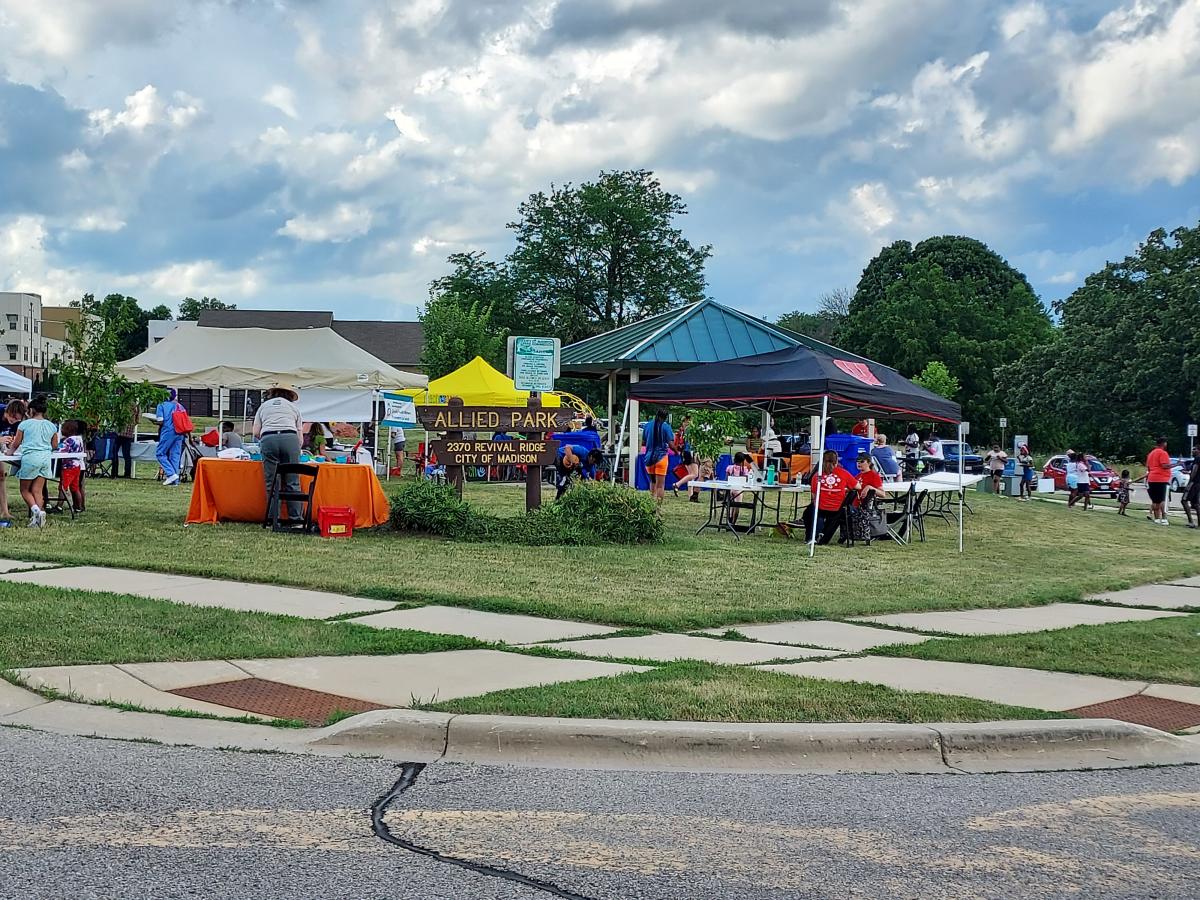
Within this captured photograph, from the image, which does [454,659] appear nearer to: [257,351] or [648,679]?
[648,679]

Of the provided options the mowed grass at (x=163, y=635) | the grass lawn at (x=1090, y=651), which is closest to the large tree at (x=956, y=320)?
the grass lawn at (x=1090, y=651)

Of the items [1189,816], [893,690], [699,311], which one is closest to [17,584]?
[893,690]

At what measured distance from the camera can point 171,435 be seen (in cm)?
2356

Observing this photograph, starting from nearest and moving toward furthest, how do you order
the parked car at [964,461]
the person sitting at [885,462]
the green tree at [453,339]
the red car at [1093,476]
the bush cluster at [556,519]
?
the bush cluster at [556,519], the person sitting at [885,462], the parked car at [964,461], the red car at [1093,476], the green tree at [453,339]

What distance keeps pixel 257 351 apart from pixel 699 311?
541 inches

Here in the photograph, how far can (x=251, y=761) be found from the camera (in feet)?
17.6

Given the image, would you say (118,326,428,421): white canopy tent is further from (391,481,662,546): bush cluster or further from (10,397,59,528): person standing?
(391,481,662,546): bush cluster

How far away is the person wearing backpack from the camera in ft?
76.3

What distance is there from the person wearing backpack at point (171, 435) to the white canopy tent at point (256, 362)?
0.59 meters

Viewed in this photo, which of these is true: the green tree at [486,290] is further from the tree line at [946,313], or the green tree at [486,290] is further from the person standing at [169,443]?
the person standing at [169,443]

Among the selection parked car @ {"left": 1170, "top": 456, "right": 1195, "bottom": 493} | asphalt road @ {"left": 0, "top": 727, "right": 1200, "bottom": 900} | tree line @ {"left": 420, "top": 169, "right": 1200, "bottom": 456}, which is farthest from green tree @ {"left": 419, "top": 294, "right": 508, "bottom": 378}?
asphalt road @ {"left": 0, "top": 727, "right": 1200, "bottom": 900}

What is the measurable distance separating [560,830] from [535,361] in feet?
41.7

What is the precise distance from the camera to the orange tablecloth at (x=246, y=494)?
48.7 feet

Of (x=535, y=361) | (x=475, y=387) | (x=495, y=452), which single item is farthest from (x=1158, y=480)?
(x=495, y=452)
